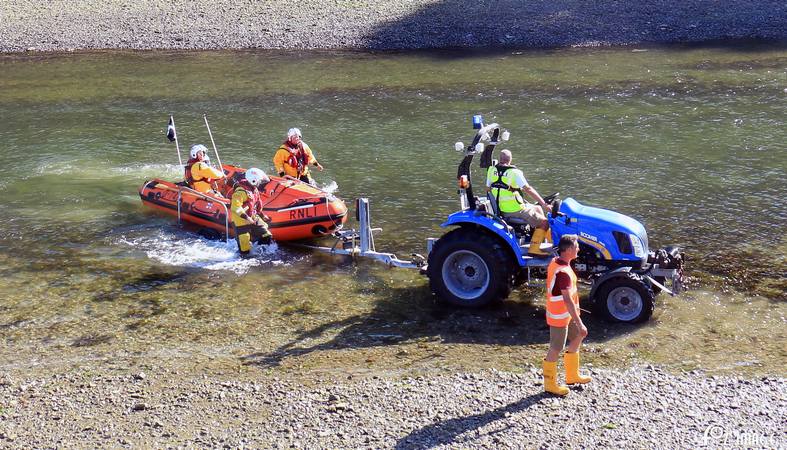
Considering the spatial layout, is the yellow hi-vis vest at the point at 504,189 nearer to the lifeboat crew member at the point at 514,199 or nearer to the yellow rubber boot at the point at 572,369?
the lifeboat crew member at the point at 514,199

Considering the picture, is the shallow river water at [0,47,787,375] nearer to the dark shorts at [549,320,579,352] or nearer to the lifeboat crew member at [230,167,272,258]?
the lifeboat crew member at [230,167,272,258]

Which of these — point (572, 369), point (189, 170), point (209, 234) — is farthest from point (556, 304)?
point (189, 170)

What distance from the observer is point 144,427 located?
8281 millimetres

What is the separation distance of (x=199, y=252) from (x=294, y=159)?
8.76ft

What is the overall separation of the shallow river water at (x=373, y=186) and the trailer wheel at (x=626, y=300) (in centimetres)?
17

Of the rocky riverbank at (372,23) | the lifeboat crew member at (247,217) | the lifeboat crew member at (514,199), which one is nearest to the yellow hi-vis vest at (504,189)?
the lifeboat crew member at (514,199)

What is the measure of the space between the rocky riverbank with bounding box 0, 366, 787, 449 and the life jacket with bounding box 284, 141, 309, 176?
680 cm

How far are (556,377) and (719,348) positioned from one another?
2.25 meters

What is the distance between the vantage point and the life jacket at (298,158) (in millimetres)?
15562

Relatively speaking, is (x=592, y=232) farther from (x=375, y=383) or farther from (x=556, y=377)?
(x=375, y=383)

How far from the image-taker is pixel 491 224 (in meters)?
10.7

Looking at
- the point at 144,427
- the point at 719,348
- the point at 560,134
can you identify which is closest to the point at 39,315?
the point at 144,427

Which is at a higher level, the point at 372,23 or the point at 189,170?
the point at 372,23

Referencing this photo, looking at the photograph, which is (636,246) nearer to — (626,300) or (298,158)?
(626,300)
